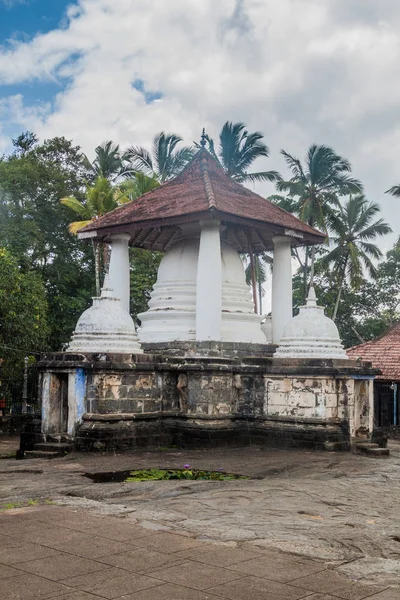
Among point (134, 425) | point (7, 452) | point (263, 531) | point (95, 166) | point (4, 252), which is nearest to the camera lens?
point (263, 531)

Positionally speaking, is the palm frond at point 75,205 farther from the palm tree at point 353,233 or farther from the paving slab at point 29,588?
the paving slab at point 29,588

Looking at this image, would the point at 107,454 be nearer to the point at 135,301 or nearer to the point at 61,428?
the point at 61,428

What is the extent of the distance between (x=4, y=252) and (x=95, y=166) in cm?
1472

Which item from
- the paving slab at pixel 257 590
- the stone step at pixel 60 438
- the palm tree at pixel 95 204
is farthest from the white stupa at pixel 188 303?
the palm tree at pixel 95 204

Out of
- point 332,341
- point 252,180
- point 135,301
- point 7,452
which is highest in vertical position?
point 252,180

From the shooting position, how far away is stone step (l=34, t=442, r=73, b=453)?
456 inches

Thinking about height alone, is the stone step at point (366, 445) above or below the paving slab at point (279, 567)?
above

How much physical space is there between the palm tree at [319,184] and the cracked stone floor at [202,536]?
72.2 ft

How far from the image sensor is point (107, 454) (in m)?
11.5

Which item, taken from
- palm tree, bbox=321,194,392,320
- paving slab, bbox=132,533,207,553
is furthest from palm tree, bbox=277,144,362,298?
paving slab, bbox=132,533,207,553

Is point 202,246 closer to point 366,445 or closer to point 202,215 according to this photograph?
point 202,215

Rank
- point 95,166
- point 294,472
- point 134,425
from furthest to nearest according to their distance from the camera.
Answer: point 95,166
point 134,425
point 294,472

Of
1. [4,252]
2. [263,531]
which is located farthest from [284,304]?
[263,531]

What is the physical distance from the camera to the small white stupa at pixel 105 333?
41.5 ft
